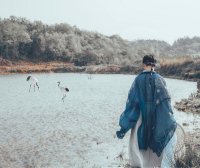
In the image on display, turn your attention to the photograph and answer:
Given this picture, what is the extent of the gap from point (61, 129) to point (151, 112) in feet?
24.2

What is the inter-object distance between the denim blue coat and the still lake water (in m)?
2.37

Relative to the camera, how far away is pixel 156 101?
7652mm

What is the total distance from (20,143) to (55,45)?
4534 cm

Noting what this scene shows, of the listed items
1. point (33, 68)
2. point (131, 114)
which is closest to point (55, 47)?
point (33, 68)

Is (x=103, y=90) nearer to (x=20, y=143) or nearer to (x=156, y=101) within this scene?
(x=20, y=143)

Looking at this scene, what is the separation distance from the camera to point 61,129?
48.5 feet

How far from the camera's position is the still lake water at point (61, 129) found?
10.7 meters

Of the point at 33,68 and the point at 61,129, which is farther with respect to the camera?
the point at 33,68

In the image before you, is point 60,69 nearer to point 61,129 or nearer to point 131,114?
point 61,129

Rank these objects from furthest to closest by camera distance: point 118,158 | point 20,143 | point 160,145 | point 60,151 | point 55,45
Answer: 1. point 55,45
2. point 20,143
3. point 60,151
4. point 118,158
5. point 160,145

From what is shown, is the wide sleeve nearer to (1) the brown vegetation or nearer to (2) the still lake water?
(2) the still lake water

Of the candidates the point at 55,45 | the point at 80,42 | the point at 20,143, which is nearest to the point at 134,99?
the point at 20,143

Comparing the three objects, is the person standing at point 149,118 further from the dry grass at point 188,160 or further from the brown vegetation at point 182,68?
the brown vegetation at point 182,68

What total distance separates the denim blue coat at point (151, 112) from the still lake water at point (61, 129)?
7.78ft
